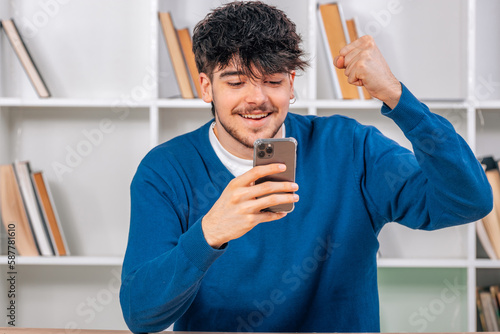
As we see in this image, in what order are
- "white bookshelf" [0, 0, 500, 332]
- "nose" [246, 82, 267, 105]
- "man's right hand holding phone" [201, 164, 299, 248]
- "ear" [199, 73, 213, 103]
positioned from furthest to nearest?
"white bookshelf" [0, 0, 500, 332], "ear" [199, 73, 213, 103], "nose" [246, 82, 267, 105], "man's right hand holding phone" [201, 164, 299, 248]

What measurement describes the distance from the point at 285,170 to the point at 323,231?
1.12 ft

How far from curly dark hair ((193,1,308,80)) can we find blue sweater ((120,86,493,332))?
18 centimetres

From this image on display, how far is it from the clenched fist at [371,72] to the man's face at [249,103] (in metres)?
0.18

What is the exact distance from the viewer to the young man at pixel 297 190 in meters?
0.95

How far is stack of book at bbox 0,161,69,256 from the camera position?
175cm

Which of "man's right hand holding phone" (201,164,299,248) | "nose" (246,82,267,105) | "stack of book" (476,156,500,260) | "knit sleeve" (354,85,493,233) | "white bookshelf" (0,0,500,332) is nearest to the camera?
A: "man's right hand holding phone" (201,164,299,248)

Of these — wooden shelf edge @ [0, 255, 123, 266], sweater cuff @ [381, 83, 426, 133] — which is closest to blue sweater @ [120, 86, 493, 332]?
sweater cuff @ [381, 83, 426, 133]

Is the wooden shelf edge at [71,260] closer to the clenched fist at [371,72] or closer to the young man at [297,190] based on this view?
the young man at [297,190]

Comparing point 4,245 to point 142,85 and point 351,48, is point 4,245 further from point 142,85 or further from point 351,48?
point 351,48

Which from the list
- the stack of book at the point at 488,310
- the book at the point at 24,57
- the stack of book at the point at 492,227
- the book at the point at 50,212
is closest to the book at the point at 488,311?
the stack of book at the point at 488,310

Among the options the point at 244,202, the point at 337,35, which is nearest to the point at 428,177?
the point at 244,202

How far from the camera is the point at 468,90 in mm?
1708

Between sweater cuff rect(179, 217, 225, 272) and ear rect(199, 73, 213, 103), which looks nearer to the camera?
sweater cuff rect(179, 217, 225, 272)

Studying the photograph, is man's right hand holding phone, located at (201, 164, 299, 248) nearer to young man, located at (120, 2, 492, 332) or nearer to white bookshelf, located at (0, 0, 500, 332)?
young man, located at (120, 2, 492, 332)
